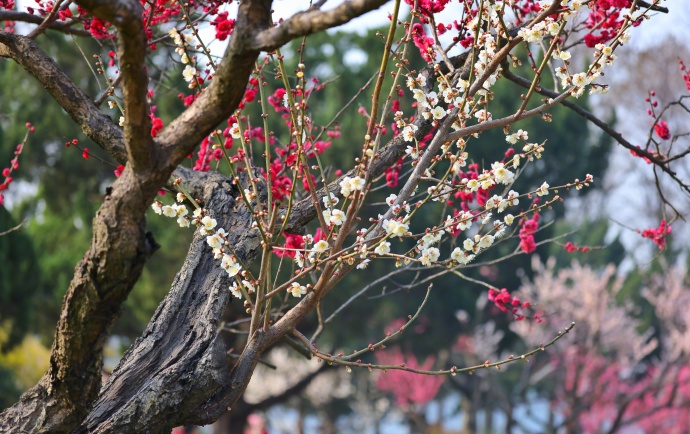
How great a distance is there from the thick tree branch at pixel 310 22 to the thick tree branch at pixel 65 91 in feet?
4.48

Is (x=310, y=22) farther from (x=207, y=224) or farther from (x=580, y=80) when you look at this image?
(x=580, y=80)

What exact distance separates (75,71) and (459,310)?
8.28 metres

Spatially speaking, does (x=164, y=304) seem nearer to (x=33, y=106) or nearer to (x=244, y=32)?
(x=244, y=32)

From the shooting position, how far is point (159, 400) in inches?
102

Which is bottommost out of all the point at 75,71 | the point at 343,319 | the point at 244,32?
the point at 244,32

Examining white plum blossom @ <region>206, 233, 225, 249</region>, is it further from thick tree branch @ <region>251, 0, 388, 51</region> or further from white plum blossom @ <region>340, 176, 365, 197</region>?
thick tree branch @ <region>251, 0, 388, 51</region>

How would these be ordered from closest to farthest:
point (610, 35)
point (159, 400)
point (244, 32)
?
1. point (244, 32)
2. point (159, 400)
3. point (610, 35)

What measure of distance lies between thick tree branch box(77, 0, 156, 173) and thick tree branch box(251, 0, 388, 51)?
0.99 ft

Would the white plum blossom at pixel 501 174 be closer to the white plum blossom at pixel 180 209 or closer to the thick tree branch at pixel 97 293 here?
the white plum blossom at pixel 180 209

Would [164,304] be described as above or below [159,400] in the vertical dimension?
above

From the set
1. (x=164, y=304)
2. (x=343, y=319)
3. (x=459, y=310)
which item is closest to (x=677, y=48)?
(x=459, y=310)

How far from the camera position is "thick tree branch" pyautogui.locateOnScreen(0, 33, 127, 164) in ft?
10.3

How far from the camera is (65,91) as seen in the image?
316 centimetres

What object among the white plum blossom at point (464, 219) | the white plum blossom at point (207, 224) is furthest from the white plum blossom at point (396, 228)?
the white plum blossom at point (207, 224)
